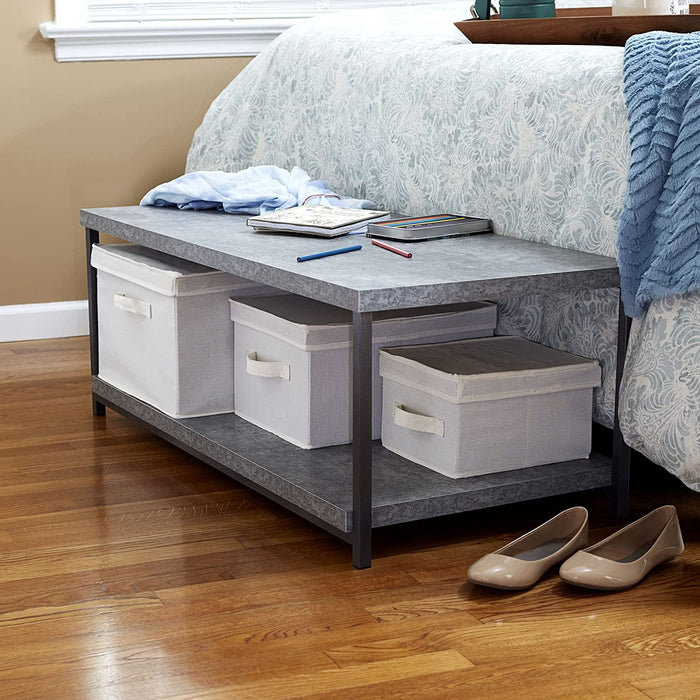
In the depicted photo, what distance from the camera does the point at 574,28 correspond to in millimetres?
2076

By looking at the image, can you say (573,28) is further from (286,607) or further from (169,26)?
(169,26)

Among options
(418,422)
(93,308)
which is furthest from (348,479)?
(93,308)

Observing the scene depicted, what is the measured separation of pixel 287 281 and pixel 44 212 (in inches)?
63.6

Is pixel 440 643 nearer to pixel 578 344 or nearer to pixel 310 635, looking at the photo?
pixel 310 635

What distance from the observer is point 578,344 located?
6.26 ft

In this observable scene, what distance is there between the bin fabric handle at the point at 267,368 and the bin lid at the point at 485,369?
16 centimetres

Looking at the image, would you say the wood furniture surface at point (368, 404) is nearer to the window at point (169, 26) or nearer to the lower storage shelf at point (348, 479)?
the lower storage shelf at point (348, 479)

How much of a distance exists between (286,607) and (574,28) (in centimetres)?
118

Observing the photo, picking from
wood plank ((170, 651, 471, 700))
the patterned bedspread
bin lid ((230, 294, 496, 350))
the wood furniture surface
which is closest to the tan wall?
the patterned bedspread

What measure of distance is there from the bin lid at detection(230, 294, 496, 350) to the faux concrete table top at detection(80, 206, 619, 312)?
0.12 meters

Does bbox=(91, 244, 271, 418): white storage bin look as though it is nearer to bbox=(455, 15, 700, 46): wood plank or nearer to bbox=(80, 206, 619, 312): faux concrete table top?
bbox=(80, 206, 619, 312): faux concrete table top

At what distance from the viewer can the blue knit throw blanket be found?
5.29 ft


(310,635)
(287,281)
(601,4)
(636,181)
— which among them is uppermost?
(601,4)

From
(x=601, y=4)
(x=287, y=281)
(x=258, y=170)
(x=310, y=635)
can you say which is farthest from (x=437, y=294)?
(x=601, y=4)
